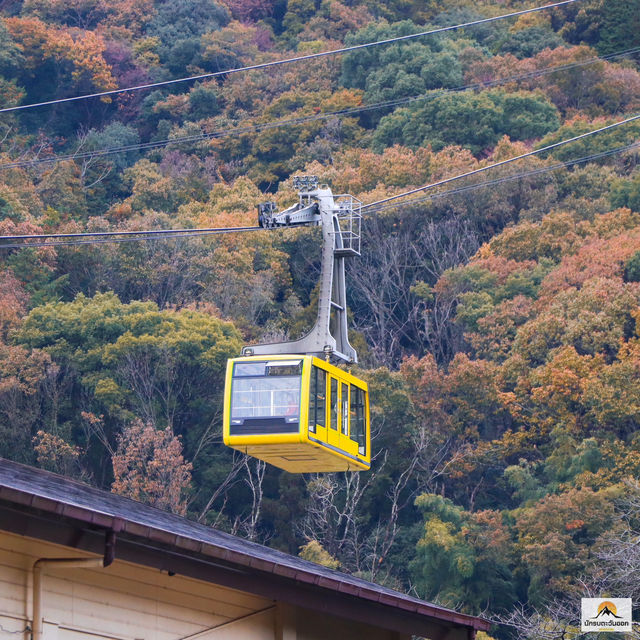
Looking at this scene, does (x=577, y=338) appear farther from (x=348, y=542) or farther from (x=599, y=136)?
(x=599, y=136)

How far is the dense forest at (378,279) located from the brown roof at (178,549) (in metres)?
16.7

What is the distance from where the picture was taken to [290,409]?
17.6 meters

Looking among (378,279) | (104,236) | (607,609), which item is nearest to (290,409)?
(607,609)

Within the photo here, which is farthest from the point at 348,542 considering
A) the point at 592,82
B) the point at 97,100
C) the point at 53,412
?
the point at 97,100

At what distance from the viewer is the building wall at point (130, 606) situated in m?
8.00

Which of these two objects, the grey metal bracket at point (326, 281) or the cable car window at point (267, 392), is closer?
the cable car window at point (267, 392)

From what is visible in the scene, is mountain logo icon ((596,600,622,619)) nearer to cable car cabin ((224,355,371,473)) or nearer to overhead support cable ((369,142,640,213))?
cable car cabin ((224,355,371,473))

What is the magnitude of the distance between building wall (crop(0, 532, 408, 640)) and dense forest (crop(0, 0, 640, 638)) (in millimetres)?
17938

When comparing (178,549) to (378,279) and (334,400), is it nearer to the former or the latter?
(334,400)

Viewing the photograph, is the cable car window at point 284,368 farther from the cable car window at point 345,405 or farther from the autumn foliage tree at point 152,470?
the autumn foliage tree at point 152,470

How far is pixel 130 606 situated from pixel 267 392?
9199 mm

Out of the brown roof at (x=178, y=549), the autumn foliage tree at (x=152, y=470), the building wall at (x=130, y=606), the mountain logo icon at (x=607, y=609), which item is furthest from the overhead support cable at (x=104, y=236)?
the mountain logo icon at (x=607, y=609)

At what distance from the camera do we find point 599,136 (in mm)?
51938

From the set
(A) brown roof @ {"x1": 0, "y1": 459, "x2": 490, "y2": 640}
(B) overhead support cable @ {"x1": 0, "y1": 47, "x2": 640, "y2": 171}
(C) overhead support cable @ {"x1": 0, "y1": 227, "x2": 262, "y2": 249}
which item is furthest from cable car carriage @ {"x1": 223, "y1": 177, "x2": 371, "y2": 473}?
(B) overhead support cable @ {"x1": 0, "y1": 47, "x2": 640, "y2": 171}
